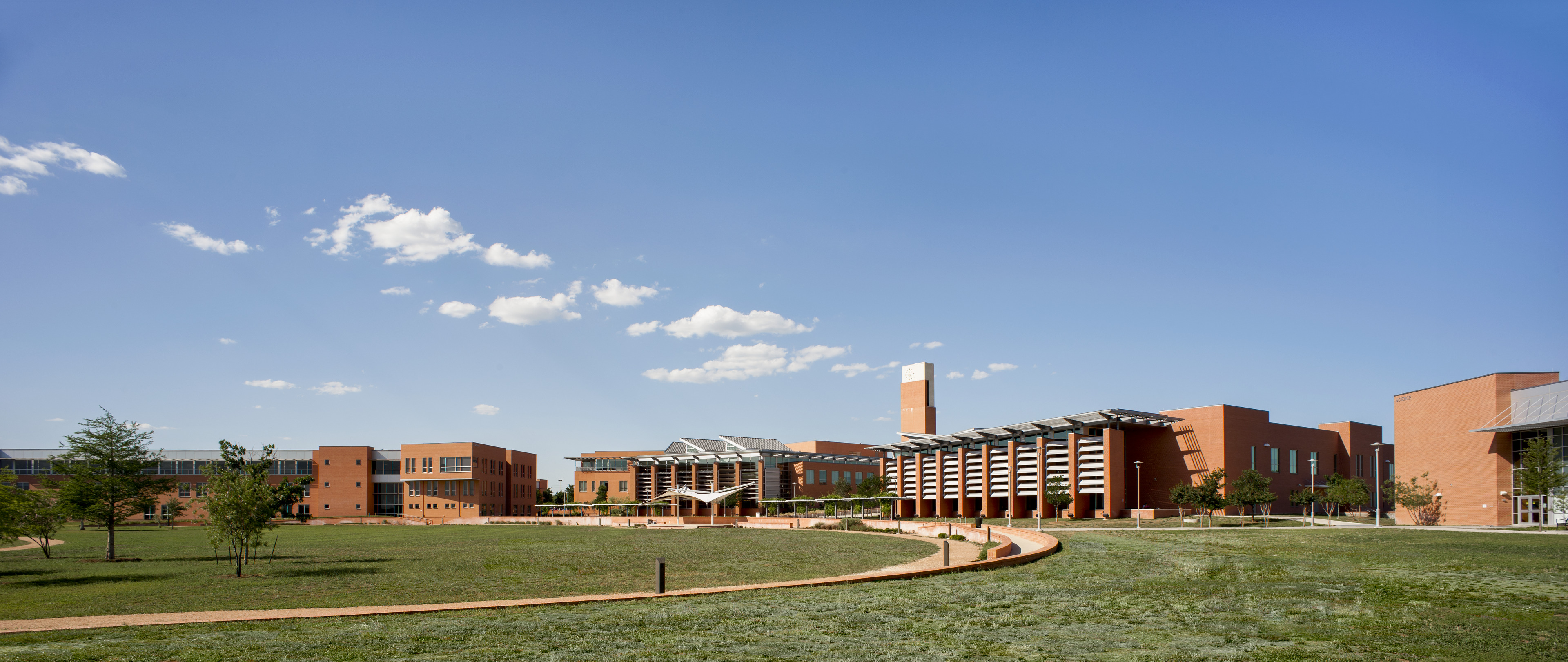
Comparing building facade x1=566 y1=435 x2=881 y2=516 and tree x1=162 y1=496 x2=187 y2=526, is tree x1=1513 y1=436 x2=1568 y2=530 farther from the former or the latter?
tree x1=162 y1=496 x2=187 y2=526

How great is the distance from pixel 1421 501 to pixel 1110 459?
66.8 feet

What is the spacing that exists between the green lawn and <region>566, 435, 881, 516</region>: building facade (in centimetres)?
5316

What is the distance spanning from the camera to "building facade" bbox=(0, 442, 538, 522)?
106 metres

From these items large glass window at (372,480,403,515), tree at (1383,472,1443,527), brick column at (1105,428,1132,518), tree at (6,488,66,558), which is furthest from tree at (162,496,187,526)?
tree at (1383,472,1443,527)

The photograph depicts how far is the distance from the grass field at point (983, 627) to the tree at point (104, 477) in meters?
23.8

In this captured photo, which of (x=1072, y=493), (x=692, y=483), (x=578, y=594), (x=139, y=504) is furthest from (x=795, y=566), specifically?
(x=692, y=483)

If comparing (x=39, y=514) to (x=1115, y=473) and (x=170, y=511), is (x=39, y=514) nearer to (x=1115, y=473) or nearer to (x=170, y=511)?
(x=170, y=511)

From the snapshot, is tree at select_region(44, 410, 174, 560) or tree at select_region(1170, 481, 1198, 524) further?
tree at select_region(1170, 481, 1198, 524)

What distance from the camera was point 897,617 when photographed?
1466cm

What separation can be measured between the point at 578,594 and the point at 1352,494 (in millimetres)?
61342

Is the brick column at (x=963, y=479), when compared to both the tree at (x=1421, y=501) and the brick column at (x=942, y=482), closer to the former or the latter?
the brick column at (x=942, y=482)

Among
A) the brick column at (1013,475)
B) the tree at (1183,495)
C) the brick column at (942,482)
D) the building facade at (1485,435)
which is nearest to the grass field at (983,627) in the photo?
the building facade at (1485,435)

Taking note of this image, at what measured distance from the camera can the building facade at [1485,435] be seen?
50.4 metres

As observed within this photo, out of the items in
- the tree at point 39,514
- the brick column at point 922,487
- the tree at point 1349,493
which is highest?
the tree at point 39,514
